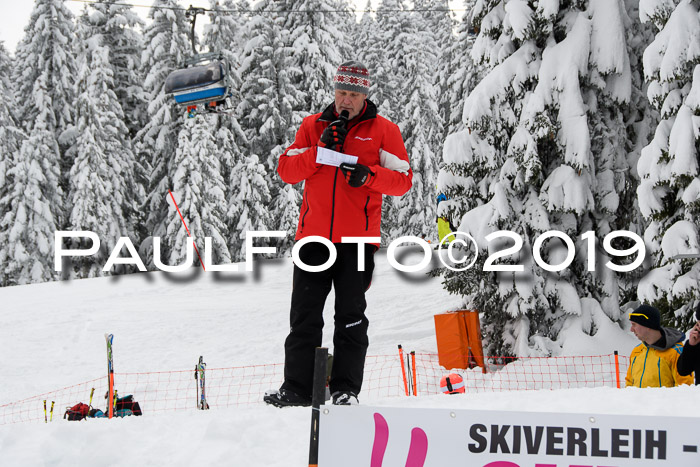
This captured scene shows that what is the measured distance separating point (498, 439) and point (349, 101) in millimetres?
2226

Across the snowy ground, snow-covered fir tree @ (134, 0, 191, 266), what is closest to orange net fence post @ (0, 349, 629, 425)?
the snowy ground

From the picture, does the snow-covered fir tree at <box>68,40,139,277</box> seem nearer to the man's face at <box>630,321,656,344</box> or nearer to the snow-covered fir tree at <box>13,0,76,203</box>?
the snow-covered fir tree at <box>13,0,76,203</box>

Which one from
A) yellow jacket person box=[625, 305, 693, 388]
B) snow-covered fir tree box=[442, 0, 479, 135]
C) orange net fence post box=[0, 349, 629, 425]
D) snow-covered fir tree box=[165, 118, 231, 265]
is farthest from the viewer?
snow-covered fir tree box=[165, 118, 231, 265]

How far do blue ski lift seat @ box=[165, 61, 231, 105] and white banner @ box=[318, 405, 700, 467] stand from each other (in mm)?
15450

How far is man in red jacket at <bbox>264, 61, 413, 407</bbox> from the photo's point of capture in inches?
144

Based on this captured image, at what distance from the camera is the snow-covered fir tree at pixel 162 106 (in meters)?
25.9

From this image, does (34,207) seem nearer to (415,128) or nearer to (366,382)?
(415,128)

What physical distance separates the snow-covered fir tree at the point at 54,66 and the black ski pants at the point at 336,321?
25.7 meters

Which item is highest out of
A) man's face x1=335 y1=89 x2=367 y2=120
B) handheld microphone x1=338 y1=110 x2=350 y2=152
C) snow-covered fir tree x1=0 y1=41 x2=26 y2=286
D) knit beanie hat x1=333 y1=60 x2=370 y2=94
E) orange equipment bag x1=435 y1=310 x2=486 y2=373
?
snow-covered fir tree x1=0 y1=41 x2=26 y2=286

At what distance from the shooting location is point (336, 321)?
147 inches

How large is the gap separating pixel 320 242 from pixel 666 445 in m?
2.12

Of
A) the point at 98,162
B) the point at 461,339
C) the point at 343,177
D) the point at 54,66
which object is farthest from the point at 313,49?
the point at 343,177

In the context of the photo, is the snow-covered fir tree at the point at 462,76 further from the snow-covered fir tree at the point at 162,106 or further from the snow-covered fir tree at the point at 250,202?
the snow-covered fir tree at the point at 162,106

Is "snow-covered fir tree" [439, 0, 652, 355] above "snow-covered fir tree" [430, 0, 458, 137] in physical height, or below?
below
